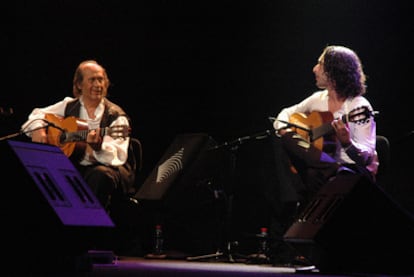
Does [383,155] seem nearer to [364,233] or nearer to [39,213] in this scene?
[364,233]

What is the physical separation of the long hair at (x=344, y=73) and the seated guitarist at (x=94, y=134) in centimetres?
159

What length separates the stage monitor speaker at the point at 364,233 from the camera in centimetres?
394

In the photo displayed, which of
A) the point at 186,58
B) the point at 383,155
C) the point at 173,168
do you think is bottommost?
the point at 173,168

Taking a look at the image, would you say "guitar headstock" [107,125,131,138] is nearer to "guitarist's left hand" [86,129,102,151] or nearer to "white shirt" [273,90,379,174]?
"guitarist's left hand" [86,129,102,151]

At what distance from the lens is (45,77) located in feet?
22.9

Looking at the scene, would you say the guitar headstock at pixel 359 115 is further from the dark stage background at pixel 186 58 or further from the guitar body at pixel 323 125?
the dark stage background at pixel 186 58

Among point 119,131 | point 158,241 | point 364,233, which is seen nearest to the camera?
point 364,233

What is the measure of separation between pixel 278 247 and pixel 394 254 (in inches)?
69.7

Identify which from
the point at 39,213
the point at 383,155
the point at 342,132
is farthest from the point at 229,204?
the point at 39,213

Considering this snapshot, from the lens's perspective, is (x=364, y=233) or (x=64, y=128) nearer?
(x=364, y=233)

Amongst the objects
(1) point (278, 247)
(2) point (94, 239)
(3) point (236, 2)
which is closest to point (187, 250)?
(1) point (278, 247)

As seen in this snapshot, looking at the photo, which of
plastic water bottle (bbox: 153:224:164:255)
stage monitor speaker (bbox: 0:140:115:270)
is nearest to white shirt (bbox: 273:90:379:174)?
plastic water bottle (bbox: 153:224:164:255)

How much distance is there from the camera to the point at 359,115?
17.1 feet

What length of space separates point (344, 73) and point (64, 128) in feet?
7.20
